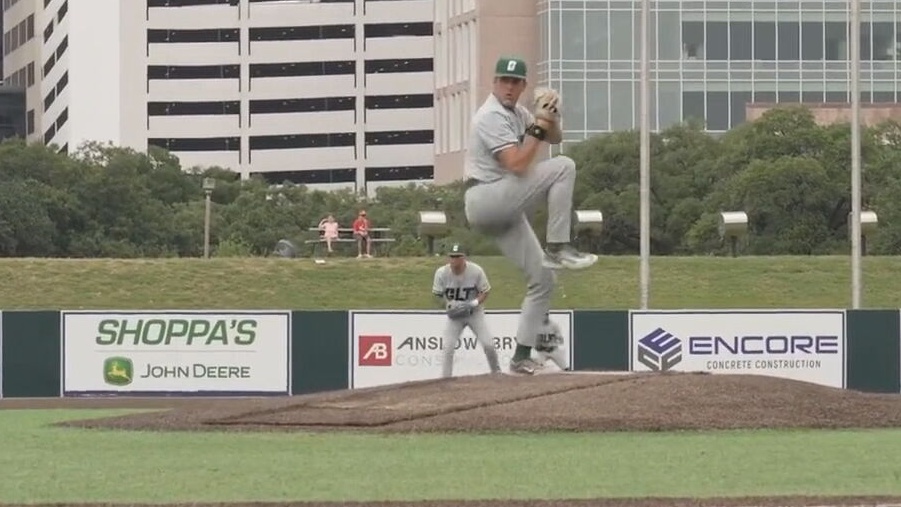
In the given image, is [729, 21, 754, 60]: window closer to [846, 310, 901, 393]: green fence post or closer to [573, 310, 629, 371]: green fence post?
[846, 310, 901, 393]: green fence post

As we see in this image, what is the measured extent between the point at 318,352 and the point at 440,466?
18.0m

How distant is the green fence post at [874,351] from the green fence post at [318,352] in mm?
7473

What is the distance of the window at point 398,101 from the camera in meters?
112

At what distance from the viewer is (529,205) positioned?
14562 mm

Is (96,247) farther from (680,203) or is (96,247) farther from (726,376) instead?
(726,376)

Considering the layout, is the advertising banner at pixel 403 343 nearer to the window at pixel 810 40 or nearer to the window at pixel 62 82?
the window at pixel 810 40

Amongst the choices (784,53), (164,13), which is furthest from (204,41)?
(784,53)

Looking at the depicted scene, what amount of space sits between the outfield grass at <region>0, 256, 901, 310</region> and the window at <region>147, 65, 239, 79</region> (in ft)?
206

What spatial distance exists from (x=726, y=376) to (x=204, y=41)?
99.1m

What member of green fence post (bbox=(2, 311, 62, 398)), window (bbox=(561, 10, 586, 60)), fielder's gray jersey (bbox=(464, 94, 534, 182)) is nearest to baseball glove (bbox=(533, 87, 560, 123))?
fielder's gray jersey (bbox=(464, 94, 534, 182))

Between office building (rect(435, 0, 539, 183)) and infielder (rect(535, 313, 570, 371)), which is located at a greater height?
office building (rect(435, 0, 539, 183))

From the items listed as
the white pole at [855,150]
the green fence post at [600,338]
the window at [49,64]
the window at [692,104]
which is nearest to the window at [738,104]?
the window at [692,104]

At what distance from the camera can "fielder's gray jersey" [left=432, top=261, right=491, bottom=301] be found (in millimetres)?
21922

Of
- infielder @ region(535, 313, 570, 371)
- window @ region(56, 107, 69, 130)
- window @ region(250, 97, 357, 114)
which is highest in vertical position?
window @ region(250, 97, 357, 114)
